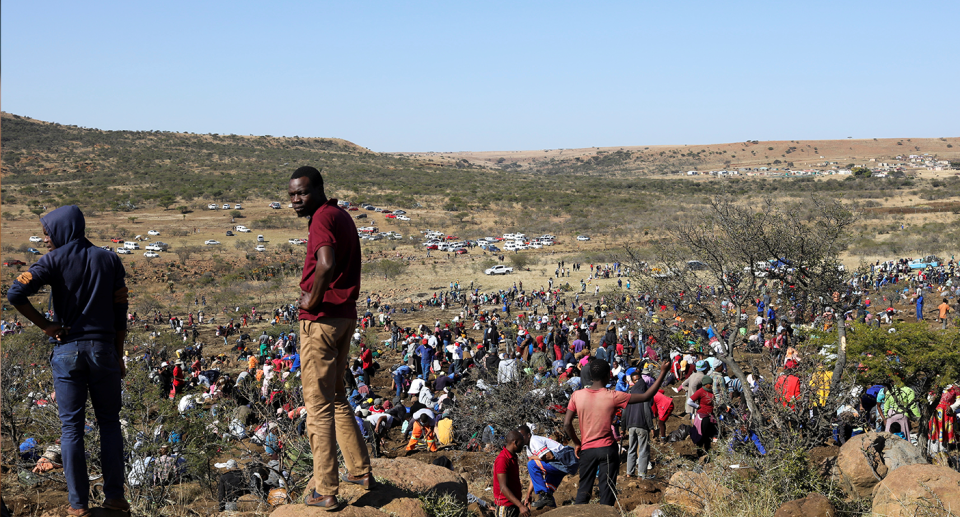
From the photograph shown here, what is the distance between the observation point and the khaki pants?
11.0ft

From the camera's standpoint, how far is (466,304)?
29.9 metres

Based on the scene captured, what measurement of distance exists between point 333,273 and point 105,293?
3.83 feet

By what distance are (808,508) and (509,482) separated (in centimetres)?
196

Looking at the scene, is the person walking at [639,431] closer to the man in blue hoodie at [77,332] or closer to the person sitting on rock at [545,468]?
the person sitting on rock at [545,468]

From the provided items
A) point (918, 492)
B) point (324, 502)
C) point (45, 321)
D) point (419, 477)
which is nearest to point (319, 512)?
point (324, 502)

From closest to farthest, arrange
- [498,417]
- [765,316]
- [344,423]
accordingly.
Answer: [344,423]
[498,417]
[765,316]

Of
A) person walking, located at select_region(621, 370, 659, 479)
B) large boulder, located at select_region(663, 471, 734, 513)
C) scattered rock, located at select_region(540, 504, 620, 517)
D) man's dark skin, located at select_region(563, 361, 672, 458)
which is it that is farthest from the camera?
person walking, located at select_region(621, 370, 659, 479)

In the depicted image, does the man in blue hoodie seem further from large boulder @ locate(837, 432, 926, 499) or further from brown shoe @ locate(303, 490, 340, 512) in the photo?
large boulder @ locate(837, 432, 926, 499)

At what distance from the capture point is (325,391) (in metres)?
3.41

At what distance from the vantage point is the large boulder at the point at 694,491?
471 cm

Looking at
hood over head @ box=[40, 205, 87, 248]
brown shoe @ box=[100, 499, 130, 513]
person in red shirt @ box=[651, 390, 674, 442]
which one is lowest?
person in red shirt @ box=[651, 390, 674, 442]

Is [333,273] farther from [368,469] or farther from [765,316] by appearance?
[765,316]

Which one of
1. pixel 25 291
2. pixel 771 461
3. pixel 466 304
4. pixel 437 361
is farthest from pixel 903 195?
pixel 25 291

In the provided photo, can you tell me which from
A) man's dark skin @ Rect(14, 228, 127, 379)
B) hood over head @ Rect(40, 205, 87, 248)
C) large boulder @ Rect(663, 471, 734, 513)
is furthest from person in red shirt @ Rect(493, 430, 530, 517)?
hood over head @ Rect(40, 205, 87, 248)
